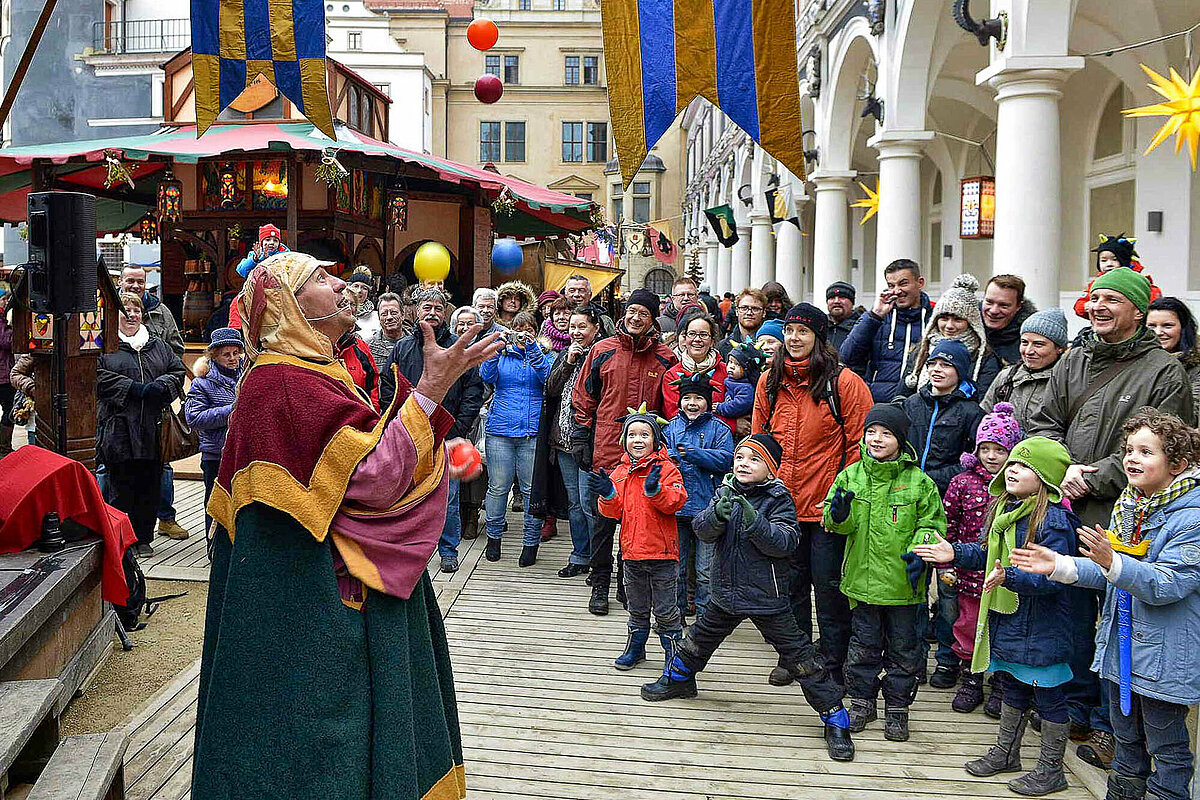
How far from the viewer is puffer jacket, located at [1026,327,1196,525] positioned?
4020 mm

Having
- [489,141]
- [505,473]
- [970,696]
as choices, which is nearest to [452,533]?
[505,473]

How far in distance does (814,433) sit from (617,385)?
1.65 meters

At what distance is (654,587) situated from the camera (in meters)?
5.18

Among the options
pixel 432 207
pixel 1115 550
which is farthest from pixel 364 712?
pixel 432 207

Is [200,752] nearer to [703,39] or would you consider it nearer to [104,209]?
[703,39]

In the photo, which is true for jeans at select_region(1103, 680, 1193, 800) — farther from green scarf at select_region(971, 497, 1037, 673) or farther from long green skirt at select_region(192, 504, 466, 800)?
long green skirt at select_region(192, 504, 466, 800)

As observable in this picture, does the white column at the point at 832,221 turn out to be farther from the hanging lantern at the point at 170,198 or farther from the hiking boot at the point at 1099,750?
the hiking boot at the point at 1099,750

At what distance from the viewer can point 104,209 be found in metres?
16.2

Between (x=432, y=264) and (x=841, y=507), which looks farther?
(x=432, y=264)

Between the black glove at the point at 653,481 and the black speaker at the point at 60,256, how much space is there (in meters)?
3.20

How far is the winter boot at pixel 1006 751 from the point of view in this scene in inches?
157

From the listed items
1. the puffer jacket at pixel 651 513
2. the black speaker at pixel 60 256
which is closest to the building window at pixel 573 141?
the black speaker at pixel 60 256

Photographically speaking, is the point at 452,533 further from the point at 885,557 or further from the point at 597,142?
the point at 597,142

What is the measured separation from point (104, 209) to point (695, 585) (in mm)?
14126
